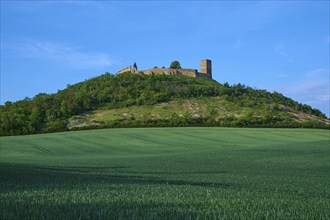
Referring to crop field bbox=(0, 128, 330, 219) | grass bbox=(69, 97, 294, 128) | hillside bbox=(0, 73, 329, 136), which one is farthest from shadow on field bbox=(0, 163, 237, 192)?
grass bbox=(69, 97, 294, 128)

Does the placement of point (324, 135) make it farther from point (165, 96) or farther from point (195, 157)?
point (165, 96)

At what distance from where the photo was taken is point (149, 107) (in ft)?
321

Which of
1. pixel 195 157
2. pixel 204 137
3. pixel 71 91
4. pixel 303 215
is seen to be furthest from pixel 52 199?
pixel 71 91

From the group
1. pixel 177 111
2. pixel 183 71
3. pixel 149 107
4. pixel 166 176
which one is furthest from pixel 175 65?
pixel 166 176

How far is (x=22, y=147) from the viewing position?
155 feet

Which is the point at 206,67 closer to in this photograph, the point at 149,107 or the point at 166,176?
the point at 149,107

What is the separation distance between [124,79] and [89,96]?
1945 centimetres

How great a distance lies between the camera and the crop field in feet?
21.4

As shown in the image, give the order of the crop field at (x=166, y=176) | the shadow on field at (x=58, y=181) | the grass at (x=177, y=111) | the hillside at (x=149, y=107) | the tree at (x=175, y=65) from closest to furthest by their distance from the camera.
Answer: the crop field at (x=166, y=176), the shadow on field at (x=58, y=181), the hillside at (x=149, y=107), the grass at (x=177, y=111), the tree at (x=175, y=65)

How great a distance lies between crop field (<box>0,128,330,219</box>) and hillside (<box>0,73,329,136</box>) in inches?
607

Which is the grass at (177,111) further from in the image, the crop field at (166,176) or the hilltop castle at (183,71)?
the hilltop castle at (183,71)

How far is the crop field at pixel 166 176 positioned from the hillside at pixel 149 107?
15.4m

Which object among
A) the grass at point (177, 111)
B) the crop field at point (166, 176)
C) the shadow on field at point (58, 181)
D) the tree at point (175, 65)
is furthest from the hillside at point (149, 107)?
the shadow on field at point (58, 181)

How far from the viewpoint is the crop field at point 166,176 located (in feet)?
21.4
